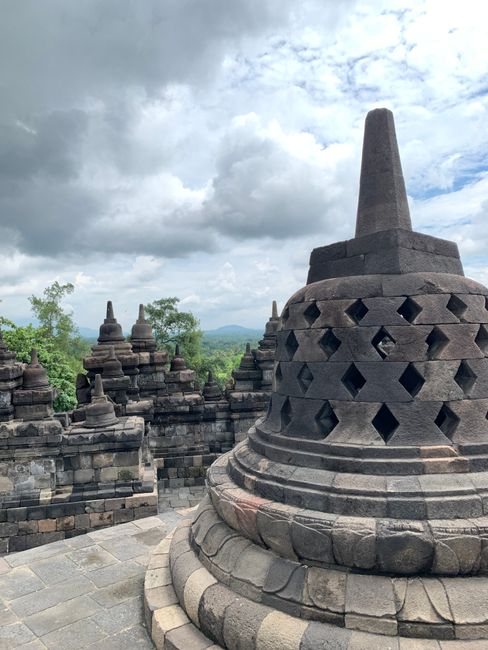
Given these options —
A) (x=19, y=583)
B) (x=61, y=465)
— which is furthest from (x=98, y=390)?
(x=19, y=583)

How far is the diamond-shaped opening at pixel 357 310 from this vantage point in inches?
151

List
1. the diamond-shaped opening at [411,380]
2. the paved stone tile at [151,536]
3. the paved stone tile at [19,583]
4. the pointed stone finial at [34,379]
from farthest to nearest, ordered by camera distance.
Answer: the pointed stone finial at [34,379] → the paved stone tile at [151,536] → the paved stone tile at [19,583] → the diamond-shaped opening at [411,380]

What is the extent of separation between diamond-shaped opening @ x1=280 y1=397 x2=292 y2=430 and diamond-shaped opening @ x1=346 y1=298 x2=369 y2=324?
37.3 inches

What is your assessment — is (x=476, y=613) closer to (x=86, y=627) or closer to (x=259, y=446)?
(x=259, y=446)

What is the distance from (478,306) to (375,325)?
0.99 m

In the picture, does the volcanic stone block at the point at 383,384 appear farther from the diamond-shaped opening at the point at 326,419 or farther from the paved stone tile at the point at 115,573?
the paved stone tile at the point at 115,573

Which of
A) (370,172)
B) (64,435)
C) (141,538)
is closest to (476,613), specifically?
(370,172)

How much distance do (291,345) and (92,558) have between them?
134 inches

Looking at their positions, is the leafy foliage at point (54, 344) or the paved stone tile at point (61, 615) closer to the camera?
the paved stone tile at point (61, 615)

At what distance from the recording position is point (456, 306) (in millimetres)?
3865

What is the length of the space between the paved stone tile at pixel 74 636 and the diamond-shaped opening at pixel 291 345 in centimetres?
281

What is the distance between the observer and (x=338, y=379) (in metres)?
3.75

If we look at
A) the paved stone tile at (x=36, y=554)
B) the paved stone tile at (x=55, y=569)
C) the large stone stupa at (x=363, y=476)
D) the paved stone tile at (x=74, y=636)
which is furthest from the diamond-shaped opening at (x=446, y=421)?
the paved stone tile at (x=36, y=554)

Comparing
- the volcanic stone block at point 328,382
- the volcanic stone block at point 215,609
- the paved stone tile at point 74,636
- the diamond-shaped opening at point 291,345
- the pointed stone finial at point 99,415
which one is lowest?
the paved stone tile at point 74,636
